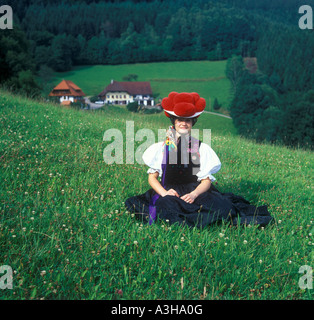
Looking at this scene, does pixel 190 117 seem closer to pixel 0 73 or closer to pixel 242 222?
pixel 242 222

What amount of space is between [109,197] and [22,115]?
19.7 feet

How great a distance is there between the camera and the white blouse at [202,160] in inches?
199

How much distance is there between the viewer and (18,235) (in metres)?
3.85

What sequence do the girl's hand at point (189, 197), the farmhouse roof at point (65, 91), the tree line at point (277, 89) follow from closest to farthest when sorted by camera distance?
1. the girl's hand at point (189, 197)
2. the tree line at point (277, 89)
3. the farmhouse roof at point (65, 91)

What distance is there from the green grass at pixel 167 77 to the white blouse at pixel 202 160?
66.5m

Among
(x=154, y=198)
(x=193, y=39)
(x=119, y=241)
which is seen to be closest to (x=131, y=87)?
(x=193, y=39)

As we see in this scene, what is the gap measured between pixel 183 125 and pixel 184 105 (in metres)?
0.38

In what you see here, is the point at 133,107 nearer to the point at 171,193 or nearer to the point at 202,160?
the point at 202,160

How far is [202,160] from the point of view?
16.7 feet

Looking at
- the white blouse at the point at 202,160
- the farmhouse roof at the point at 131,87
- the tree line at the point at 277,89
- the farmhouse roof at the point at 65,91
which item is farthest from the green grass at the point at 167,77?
the white blouse at the point at 202,160

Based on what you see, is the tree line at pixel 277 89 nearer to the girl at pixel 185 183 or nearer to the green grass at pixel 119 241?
the green grass at pixel 119 241

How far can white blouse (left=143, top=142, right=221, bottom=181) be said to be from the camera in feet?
16.6

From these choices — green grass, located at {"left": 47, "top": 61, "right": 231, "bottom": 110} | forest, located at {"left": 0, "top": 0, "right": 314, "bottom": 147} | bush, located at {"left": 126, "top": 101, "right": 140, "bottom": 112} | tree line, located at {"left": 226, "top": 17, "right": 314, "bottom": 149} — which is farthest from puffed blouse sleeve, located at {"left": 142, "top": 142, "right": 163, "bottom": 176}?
green grass, located at {"left": 47, "top": 61, "right": 231, "bottom": 110}

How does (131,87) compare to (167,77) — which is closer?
(131,87)
